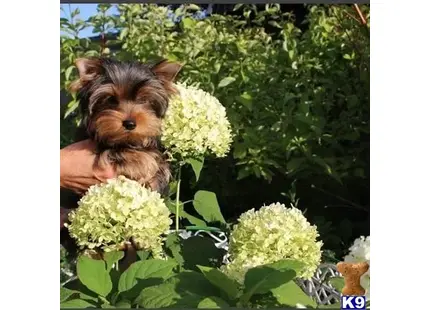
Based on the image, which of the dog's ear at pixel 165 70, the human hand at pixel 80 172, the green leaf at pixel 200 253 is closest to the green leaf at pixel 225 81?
the dog's ear at pixel 165 70

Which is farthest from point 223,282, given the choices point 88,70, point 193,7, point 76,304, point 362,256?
point 193,7

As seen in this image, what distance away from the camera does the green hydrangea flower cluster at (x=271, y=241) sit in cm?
215

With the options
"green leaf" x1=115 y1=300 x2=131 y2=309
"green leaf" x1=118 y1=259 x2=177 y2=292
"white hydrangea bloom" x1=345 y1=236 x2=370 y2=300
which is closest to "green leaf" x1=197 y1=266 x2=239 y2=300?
"green leaf" x1=118 y1=259 x2=177 y2=292

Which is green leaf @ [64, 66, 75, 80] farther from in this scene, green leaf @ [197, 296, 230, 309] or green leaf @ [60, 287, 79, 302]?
green leaf @ [197, 296, 230, 309]

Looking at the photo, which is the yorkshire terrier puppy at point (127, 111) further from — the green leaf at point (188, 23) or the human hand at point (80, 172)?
the green leaf at point (188, 23)

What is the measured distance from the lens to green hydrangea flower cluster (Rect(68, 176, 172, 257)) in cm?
212

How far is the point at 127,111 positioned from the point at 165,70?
24 cm

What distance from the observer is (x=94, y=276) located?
6.83ft

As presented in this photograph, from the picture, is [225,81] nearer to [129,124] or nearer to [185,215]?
[129,124]

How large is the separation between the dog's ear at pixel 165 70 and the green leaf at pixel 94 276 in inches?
39.0

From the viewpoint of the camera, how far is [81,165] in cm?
270

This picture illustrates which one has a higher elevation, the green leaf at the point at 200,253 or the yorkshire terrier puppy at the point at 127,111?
the yorkshire terrier puppy at the point at 127,111

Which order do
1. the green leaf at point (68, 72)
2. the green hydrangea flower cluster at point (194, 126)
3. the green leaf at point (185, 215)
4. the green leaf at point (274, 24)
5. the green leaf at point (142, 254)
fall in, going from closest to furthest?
the green leaf at point (142, 254) < the green hydrangea flower cluster at point (194, 126) < the green leaf at point (185, 215) < the green leaf at point (68, 72) < the green leaf at point (274, 24)

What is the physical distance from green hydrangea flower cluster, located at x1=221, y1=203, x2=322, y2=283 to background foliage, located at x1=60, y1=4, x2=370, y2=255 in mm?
1290
